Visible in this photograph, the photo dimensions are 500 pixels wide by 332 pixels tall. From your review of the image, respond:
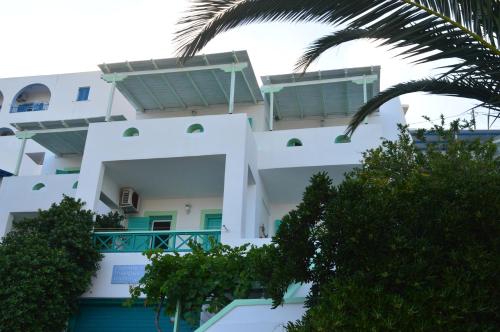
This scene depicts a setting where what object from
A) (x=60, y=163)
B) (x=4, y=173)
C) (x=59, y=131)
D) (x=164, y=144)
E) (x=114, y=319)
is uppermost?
(x=59, y=131)

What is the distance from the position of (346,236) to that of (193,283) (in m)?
4.41

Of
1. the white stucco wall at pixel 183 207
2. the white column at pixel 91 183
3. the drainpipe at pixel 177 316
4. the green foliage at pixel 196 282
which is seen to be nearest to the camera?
the green foliage at pixel 196 282

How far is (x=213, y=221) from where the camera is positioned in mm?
15539

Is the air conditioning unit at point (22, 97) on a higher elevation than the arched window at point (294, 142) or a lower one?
higher

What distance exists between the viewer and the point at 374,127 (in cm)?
1484

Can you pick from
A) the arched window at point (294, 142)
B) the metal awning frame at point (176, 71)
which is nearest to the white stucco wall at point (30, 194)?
the metal awning frame at point (176, 71)

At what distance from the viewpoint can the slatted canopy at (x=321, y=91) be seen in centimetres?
1547

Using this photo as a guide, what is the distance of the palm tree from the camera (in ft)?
13.4

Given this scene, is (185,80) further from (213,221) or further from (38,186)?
(38,186)

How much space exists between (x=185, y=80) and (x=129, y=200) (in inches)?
142

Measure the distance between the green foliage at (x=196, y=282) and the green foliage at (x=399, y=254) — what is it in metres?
3.09

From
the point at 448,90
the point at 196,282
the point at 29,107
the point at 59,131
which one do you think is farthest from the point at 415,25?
the point at 29,107

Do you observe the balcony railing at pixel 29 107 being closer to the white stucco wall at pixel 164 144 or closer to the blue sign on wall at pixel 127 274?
the white stucco wall at pixel 164 144

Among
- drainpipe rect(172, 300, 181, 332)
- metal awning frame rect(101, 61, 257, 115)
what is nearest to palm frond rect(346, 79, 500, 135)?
drainpipe rect(172, 300, 181, 332)
